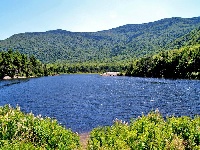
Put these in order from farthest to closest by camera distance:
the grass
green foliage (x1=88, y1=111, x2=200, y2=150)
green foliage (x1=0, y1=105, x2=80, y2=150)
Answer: green foliage (x1=0, y1=105, x2=80, y2=150) < the grass < green foliage (x1=88, y1=111, x2=200, y2=150)

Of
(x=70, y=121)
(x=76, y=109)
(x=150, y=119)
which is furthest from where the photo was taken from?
(x=76, y=109)

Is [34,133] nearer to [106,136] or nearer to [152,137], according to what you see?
[106,136]

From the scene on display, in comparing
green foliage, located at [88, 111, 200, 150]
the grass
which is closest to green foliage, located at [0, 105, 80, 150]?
the grass

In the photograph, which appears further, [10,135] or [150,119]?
[150,119]

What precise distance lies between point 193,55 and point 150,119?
152m

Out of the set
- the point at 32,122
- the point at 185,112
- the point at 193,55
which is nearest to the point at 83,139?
the point at 32,122

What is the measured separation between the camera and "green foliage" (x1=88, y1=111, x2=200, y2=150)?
26234mm

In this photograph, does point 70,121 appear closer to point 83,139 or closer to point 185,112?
point 83,139

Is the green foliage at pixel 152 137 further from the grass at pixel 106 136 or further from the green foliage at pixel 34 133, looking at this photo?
the green foliage at pixel 34 133

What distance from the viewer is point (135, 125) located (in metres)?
32.9

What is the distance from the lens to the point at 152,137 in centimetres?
2775

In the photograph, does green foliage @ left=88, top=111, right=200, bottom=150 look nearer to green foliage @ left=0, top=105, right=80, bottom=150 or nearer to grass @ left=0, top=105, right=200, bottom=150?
grass @ left=0, top=105, right=200, bottom=150

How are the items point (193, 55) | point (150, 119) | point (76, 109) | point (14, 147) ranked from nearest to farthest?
point (14, 147) < point (150, 119) < point (76, 109) < point (193, 55)

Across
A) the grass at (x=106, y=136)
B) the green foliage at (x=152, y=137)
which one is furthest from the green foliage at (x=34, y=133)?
the green foliage at (x=152, y=137)
